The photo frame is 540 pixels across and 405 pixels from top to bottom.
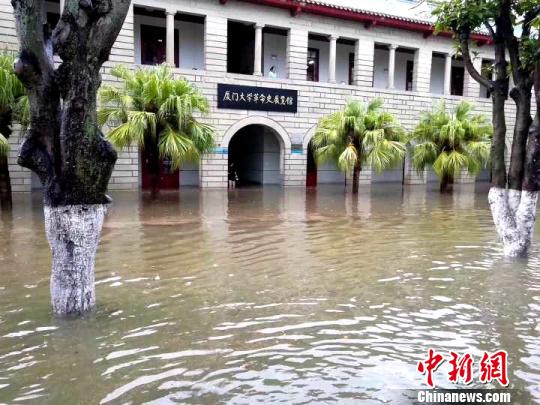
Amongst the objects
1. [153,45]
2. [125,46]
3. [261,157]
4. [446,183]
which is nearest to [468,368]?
[446,183]

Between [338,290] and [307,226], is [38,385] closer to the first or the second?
[338,290]

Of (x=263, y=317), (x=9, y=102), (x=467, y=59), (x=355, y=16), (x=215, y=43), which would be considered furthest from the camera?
(x=355, y=16)

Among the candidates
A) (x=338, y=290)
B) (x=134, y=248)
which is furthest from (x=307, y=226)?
(x=338, y=290)

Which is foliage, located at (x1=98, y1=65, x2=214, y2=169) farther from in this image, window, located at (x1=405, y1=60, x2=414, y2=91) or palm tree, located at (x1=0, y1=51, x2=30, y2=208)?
window, located at (x1=405, y1=60, x2=414, y2=91)

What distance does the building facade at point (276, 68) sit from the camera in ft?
61.9

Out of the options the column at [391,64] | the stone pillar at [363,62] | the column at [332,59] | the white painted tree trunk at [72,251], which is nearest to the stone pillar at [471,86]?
the column at [391,64]

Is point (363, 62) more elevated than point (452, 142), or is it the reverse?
point (363, 62)

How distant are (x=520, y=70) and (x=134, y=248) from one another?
693cm

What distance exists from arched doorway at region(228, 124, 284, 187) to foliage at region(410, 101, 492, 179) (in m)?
6.45

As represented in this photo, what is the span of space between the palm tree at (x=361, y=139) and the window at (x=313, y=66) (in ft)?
20.6

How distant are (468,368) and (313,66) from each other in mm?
21193

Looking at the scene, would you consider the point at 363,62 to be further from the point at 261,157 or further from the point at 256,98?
the point at 261,157

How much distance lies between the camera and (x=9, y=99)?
1104cm

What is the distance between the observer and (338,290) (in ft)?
18.7
